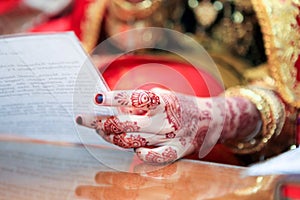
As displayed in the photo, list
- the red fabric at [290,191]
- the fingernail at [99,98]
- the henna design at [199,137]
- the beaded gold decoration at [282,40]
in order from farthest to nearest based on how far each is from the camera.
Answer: the beaded gold decoration at [282,40] → the henna design at [199,137] → the fingernail at [99,98] → the red fabric at [290,191]

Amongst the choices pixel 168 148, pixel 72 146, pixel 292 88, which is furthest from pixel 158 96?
pixel 292 88

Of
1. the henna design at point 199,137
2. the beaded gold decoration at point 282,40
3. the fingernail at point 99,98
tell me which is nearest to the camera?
the fingernail at point 99,98

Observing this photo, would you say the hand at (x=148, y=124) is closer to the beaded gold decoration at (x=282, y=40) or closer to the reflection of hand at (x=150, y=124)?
the reflection of hand at (x=150, y=124)

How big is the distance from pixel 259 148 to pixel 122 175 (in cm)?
26

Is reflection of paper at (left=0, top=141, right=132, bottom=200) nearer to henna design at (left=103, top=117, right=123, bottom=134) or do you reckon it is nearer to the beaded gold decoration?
henna design at (left=103, top=117, right=123, bottom=134)

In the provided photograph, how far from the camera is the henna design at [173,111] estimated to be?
0.63 metres

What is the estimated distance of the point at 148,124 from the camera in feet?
2.04

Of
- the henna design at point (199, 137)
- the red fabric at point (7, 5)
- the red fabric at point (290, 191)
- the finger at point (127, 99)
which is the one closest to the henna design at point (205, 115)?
the henna design at point (199, 137)

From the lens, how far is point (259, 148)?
800mm

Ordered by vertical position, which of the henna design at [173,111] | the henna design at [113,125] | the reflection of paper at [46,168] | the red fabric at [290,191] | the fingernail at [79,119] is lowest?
the reflection of paper at [46,168]

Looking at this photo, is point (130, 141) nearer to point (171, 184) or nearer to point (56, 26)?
point (171, 184)

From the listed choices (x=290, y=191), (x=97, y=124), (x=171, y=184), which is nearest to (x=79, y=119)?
(x=97, y=124)

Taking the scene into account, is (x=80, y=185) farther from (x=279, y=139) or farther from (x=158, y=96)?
(x=279, y=139)

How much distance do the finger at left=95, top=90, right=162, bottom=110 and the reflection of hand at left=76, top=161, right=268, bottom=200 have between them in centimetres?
7
